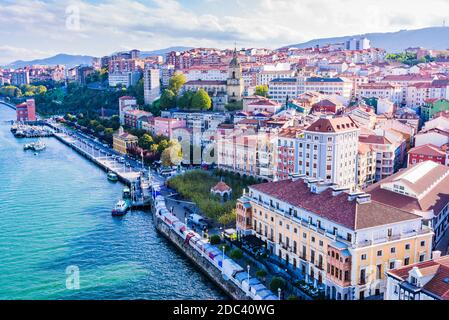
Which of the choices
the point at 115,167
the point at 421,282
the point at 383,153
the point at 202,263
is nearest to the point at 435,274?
the point at 421,282

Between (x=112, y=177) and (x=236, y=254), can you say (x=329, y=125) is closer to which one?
(x=236, y=254)

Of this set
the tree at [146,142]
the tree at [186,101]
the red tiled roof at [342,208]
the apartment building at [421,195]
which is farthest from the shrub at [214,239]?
the tree at [186,101]

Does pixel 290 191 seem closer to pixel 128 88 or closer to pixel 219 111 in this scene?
pixel 219 111

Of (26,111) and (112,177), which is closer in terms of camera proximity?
(112,177)

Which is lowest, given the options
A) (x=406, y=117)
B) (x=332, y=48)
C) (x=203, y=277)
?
(x=203, y=277)

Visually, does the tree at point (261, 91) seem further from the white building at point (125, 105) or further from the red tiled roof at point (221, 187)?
the red tiled roof at point (221, 187)

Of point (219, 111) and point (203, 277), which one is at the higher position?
point (219, 111)
